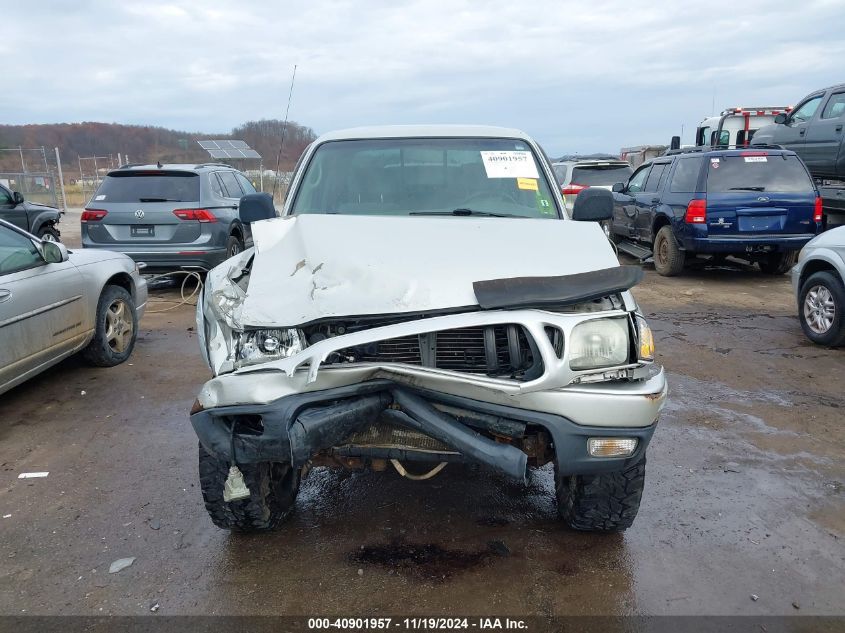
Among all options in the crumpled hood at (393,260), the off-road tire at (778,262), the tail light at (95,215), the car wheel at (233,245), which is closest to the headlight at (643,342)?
the crumpled hood at (393,260)

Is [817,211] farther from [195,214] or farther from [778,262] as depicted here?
[195,214]

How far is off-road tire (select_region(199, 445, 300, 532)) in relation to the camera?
9.31 feet

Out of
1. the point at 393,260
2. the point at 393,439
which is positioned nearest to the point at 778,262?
the point at 393,260

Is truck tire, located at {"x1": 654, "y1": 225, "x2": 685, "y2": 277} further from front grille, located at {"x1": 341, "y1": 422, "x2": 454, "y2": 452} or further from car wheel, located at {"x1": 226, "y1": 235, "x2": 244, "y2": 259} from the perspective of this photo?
front grille, located at {"x1": 341, "y1": 422, "x2": 454, "y2": 452}

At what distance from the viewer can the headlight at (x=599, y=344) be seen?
2.50 meters

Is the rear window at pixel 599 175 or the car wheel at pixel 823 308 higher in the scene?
the rear window at pixel 599 175

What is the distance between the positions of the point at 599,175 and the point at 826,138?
492cm

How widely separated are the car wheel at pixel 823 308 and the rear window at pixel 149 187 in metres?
7.56

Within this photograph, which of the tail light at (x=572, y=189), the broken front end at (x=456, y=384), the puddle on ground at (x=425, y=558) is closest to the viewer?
the broken front end at (x=456, y=384)

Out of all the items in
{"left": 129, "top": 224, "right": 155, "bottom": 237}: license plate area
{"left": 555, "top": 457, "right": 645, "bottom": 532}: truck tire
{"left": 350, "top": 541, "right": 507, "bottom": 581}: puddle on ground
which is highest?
{"left": 129, "top": 224, "right": 155, "bottom": 237}: license plate area

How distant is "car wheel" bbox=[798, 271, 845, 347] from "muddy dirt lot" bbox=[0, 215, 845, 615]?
4.75ft

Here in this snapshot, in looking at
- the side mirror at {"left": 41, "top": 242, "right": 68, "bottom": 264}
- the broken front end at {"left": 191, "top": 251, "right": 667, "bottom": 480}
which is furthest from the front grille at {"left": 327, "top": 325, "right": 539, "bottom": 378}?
the side mirror at {"left": 41, "top": 242, "right": 68, "bottom": 264}

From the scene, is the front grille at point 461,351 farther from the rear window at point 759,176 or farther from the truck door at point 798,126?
the truck door at point 798,126

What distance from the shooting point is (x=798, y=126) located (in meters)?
12.0
